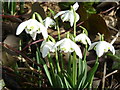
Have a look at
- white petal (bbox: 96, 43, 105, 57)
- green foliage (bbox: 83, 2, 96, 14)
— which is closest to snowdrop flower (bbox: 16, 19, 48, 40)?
white petal (bbox: 96, 43, 105, 57)

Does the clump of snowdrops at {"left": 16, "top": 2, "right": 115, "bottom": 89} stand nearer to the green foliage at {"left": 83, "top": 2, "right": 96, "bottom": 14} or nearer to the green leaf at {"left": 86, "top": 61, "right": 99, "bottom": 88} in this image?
the green leaf at {"left": 86, "top": 61, "right": 99, "bottom": 88}

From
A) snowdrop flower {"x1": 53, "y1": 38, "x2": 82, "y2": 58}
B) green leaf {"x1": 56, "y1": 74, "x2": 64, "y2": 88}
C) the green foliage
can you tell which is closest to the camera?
snowdrop flower {"x1": 53, "y1": 38, "x2": 82, "y2": 58}

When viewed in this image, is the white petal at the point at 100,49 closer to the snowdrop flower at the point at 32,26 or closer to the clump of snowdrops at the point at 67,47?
the clump of snowdrops at the point at 67,47

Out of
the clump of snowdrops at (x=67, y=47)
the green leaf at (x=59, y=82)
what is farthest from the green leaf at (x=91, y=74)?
the green leaf at (x=59, y=82)

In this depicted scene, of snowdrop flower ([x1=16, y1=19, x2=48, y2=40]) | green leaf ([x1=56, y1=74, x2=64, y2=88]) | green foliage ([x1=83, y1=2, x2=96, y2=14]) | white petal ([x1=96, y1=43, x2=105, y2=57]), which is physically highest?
green foliage ([x1=83, y1=2, x2=96, y2=14])

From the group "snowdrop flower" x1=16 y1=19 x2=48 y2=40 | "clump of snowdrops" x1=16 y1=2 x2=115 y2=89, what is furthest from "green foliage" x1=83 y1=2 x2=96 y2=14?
"snowdrop flower" x1=16 y1=19 x2=48 y2=40

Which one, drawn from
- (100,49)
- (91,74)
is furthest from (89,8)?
(100,49)

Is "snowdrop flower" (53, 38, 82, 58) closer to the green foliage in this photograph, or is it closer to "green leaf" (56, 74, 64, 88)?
"green leaf" (56, 74, 64, 88)

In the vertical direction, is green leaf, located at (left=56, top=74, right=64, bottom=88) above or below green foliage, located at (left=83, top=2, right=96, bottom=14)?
below

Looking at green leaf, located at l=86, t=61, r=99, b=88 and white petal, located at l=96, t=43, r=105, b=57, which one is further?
green leaf, located at l=86, t=61, r=99, b=88

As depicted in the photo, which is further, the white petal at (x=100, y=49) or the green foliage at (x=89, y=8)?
the green foliage at (x=89, y=8)

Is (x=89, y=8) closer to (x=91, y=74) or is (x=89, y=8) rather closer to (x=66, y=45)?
(x=91, y=74)

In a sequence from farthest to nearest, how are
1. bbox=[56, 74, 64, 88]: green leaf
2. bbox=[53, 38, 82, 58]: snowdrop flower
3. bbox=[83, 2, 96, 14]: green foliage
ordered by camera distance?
bbox=[83, 2, 96, 14]: green foliage, bbox=[56, 74, 64, 88]: green leaf, bbox=[53, 38, 82, 58]: snowdrop flower
